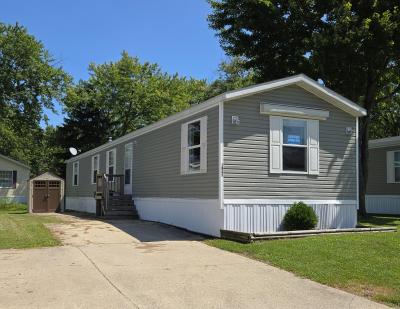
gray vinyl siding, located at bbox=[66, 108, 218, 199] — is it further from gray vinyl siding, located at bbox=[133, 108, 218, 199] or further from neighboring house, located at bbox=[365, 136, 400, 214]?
neighboring house, located at bbox=[365, 136, 400, 214]

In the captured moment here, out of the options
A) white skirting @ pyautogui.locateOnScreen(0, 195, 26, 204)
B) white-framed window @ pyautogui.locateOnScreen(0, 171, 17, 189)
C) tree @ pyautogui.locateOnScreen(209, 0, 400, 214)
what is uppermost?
tree @ pyautogui.locateOnScreen(209, 0, 400, 214)

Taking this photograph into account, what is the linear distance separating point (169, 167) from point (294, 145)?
4079 millimetres

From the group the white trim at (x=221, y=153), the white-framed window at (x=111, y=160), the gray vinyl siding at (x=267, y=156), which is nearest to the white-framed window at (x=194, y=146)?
the white trim at (x=221, y=153)

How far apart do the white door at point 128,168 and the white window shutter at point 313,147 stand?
26.5 feet

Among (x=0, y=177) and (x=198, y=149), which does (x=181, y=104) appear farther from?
(x=198, y=149)

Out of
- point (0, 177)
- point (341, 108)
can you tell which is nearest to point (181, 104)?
point (0, 177)

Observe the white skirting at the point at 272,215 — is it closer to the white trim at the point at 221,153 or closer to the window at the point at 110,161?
the white trim at the point at 221,153

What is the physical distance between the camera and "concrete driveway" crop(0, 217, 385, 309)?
621 cm

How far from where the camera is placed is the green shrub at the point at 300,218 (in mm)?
12484

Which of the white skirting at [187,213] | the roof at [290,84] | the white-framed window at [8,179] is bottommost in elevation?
the white skirting at [187,213]

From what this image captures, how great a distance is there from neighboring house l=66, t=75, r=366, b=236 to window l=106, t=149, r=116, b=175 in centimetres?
650

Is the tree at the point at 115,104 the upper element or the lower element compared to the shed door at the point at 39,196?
upper

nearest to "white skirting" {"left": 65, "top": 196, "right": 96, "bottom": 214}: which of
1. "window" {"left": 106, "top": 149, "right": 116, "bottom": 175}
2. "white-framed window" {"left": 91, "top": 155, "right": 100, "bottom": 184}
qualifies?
"white-framed window" {"left": 91, "top": 155, "right": 100, "bottom": 184}

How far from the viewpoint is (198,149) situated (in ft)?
44.2
